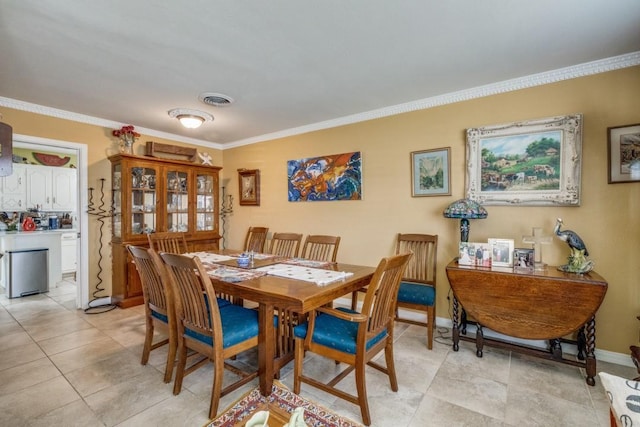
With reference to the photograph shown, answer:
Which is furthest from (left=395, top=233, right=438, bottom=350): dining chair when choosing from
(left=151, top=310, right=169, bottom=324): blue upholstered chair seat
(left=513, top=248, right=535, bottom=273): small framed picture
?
(left=151, top=310, right=169, bottom=324): blue upholstered chair seat

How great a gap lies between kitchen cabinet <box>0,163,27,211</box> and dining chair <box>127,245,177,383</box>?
477 cm

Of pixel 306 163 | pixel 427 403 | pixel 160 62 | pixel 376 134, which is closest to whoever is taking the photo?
pixel 427 403

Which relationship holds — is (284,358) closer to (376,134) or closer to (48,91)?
(376,134)

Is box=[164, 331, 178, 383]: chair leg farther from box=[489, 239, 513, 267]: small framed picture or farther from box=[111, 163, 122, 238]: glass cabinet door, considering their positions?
box=[489, 239, 513, 267]: small framed picture

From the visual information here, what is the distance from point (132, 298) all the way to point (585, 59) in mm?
5056

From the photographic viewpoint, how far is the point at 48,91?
286cm

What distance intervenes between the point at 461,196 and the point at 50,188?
22.1ft

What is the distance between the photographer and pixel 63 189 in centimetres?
561

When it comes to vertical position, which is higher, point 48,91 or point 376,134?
point 48,91

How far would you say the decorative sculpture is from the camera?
86.4 inches

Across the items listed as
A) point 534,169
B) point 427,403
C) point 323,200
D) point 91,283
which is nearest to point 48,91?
point 91,283

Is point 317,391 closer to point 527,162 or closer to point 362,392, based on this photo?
point 362,392

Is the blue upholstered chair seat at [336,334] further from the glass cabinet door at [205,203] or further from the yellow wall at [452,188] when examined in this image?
the glass cabinet door at [205,203]

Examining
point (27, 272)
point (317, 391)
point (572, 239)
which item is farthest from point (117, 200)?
point (572, 239)
